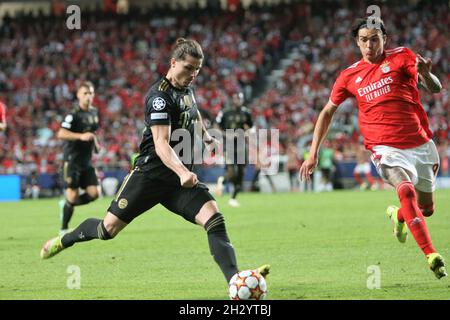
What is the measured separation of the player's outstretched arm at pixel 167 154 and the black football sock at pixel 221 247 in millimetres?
434

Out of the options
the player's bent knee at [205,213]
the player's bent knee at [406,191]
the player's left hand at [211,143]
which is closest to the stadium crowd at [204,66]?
the player's bent knee at [406,191]

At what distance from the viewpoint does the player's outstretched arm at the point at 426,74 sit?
306 inches

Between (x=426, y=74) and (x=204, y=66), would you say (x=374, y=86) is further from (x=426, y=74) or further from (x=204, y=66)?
(x=204, y=66)

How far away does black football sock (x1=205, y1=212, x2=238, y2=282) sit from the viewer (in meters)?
7.09

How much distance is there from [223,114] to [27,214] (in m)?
5.39

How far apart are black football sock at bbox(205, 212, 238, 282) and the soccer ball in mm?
169

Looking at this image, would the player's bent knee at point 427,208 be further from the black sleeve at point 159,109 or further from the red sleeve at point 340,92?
the black sleeve at point 159,109

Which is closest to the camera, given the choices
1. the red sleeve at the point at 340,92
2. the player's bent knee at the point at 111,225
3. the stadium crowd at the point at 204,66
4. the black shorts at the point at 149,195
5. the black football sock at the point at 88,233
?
the black shorts at the point at 149,195

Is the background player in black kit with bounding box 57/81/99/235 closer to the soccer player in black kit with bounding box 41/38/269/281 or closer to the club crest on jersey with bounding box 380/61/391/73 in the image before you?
the soccer player in black kit with bounding box 41/38/269/281

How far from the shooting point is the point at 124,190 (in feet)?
25.6

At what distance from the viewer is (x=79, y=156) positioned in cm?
1438

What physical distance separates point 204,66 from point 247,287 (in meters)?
32.9

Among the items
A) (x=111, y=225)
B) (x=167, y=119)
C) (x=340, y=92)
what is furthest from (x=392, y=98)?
(x=111, y=225)
